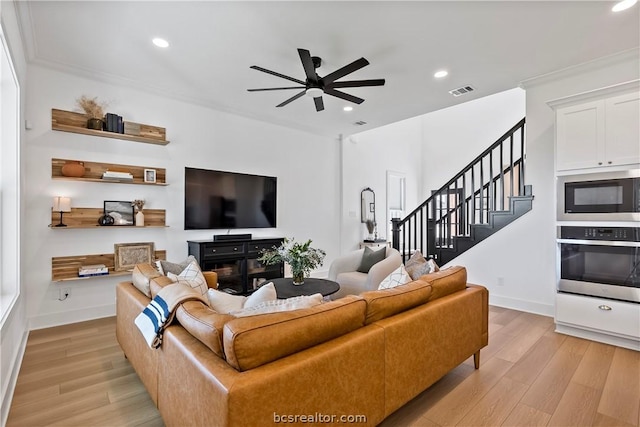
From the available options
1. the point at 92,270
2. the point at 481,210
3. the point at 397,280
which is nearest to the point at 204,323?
the point at 397,280

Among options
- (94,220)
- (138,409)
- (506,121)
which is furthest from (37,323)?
(506,121)

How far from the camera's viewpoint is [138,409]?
1984 millimetres

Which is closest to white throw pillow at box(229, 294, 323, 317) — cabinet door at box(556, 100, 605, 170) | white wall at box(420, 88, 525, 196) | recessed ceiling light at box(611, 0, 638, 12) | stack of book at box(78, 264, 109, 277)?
stack of book at box(78, 264, 109, 277)

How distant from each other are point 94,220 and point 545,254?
5.51 metres

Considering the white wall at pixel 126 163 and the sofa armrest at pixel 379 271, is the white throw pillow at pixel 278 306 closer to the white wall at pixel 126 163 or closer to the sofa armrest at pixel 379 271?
the sofa armrest at pixel 379 271

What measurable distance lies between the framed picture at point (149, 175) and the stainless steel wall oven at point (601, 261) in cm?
485

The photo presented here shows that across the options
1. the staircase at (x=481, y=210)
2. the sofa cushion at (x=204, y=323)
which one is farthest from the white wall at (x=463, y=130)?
the sofa cushion at (x=204, y=323)

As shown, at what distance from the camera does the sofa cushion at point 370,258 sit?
13.7 feet

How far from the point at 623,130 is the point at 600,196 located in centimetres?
63

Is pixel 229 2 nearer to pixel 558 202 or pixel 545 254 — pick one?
pixel 558 202

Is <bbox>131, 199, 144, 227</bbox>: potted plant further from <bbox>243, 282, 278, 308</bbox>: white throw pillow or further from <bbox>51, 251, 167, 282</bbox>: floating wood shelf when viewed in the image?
<bbox>243, 282, 278, 308</bbox>: white throw pillow

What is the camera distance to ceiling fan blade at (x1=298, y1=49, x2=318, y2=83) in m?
2.56

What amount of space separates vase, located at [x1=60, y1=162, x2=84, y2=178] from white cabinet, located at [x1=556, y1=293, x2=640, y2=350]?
5.46 meters

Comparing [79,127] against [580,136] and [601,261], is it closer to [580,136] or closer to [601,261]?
[580,136]
